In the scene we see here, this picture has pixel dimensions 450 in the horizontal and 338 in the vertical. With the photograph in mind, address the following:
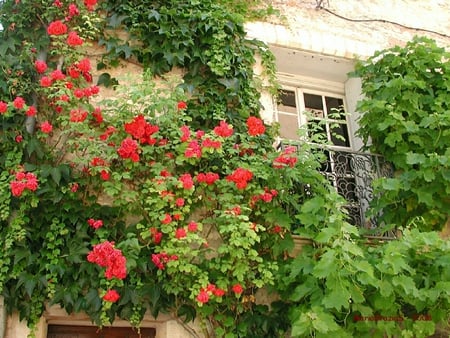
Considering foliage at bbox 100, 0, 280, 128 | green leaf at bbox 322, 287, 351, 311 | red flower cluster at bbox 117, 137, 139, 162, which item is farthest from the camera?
foliage at bbox 100, 0, 280, 128

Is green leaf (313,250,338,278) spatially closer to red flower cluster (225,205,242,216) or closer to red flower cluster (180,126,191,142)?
red flower cluster (225,205,242,216)

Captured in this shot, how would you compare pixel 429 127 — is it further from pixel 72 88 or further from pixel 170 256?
pixel 72 88

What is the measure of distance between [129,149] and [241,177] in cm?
87

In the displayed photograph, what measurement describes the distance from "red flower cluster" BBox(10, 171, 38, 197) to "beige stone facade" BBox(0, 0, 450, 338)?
232 centimetres

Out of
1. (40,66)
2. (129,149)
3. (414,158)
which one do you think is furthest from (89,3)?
(414,158)

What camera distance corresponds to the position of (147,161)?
4.46 meters

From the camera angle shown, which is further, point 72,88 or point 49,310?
point 72,88

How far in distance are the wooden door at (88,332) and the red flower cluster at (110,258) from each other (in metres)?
0.77

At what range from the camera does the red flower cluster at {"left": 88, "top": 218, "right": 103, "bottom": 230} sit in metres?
4.02

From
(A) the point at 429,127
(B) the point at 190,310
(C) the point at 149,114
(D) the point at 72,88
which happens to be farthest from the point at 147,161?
(A) the point at 429,127

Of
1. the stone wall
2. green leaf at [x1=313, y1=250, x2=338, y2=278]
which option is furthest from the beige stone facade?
green leaf at [x1=313, y1=250, x2=338, y2=278]

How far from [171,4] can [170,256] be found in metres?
2.51

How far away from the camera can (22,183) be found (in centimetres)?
387

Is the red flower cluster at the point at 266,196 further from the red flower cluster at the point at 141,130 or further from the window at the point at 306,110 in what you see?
the window at the point at 306,110
